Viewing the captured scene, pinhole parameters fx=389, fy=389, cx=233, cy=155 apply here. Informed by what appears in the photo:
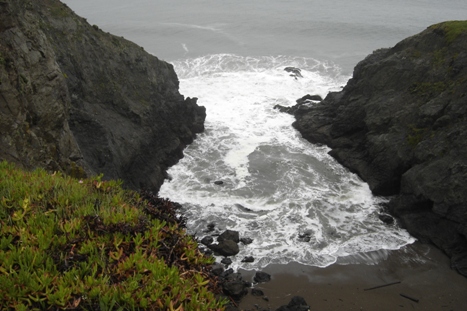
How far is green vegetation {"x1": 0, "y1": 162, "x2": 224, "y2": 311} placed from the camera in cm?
445

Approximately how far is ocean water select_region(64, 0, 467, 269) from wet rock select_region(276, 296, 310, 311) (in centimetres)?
284

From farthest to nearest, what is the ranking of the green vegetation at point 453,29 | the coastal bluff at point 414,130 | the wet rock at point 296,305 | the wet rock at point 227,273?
the green vegetation at point 453,29 → the coastal bluff at point 414,130 → the wet rock at point 227,273 → the wet rock at point 296,305

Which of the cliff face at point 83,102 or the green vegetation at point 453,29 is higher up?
the green vegetation at point 453,29

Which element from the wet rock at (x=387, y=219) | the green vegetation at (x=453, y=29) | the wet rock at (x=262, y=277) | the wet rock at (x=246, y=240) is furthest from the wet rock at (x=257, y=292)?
the green vegetation at (x=453, y=29)

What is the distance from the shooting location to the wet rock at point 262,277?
594 inches

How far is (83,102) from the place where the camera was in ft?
68.0

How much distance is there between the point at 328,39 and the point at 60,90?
50249 millimetres

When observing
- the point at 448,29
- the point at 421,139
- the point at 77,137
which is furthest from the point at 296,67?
the point at 77,137

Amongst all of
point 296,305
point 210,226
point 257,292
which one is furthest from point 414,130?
point 257,292

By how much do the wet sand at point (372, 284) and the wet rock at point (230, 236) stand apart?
1975 millimetres

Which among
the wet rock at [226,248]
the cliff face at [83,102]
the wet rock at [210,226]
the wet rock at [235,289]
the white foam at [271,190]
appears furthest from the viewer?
the wet rock at [210,226]

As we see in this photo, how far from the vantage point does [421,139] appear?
827 inches

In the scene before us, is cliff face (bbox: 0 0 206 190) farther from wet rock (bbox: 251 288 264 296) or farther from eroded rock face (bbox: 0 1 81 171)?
wet rock (bbox: 251 288 264 296)

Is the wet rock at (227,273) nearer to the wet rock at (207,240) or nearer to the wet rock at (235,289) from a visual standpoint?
the wet rock at (235,289)
